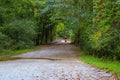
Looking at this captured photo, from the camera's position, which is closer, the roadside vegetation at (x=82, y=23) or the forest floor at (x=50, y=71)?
the forest floor at (x=50, y=71)

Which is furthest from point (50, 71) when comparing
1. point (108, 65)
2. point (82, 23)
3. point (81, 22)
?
point (82, 23)

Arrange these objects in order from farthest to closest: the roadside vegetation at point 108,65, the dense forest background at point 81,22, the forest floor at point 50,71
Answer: the roadside vegetation at point 108,65 < the dense forest background at point 81,22 < the forest floor at point 50,71

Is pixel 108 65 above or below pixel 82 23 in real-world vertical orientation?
below

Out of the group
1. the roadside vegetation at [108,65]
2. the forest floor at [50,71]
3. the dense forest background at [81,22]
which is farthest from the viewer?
the roadside vegetation at [108,65]

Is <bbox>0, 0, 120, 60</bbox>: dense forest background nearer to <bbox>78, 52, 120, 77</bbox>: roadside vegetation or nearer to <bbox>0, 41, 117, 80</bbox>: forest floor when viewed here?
<bbox>78, 52, 120, 77</bbox>: roadside vegetation

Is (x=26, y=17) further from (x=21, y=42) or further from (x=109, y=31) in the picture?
(x=109, y=31)

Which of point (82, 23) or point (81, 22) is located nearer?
point (81, 22)

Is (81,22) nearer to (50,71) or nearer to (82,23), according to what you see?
(82,23)

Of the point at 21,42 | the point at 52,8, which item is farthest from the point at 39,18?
the point at 52,8

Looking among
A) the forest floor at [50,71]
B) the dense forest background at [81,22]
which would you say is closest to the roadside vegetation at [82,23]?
the dense forest background at [81,22]

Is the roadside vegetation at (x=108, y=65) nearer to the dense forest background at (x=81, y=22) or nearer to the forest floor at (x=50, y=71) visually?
the forest floor at (x=50, y=71)

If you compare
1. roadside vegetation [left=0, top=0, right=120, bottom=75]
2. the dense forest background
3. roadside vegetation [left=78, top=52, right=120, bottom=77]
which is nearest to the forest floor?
roadside vegetation [left=78, top=52, right=120, bottom=77]

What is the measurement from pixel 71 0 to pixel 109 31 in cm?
1015

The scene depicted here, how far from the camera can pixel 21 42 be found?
37.2 meters
